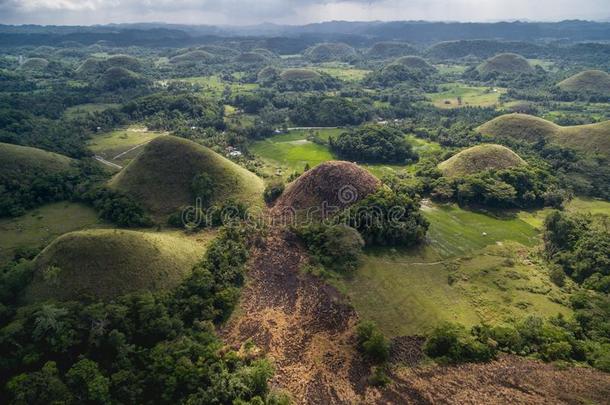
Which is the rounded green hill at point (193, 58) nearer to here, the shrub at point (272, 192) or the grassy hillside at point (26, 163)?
the grassy hillside at point (26, 163)

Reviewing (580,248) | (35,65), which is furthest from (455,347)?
(35,65)

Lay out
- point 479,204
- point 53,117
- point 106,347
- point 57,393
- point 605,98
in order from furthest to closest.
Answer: point 605,98, point 53,117, point 479,204, point 106,347, point 57,393

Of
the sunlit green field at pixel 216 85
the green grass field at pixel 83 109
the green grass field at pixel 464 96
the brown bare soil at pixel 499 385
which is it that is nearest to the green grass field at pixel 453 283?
the brown bare soil at pixel 499 385

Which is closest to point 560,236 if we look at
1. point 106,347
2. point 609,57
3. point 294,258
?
point 294,258

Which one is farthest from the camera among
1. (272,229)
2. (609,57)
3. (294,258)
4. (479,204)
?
(609,57)

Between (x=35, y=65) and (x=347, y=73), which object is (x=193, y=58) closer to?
(x=35, y=65)

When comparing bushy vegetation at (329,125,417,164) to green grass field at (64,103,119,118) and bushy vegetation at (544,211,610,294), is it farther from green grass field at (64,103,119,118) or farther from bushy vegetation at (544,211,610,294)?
green grass field at (64,103,119,118)

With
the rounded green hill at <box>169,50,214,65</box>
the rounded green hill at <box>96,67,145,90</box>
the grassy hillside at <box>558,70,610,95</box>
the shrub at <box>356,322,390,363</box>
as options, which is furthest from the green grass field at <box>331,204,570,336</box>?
the rounded green hill at <box>169,50,214,65</box>

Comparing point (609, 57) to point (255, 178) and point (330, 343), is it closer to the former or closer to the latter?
point (255, 178)
